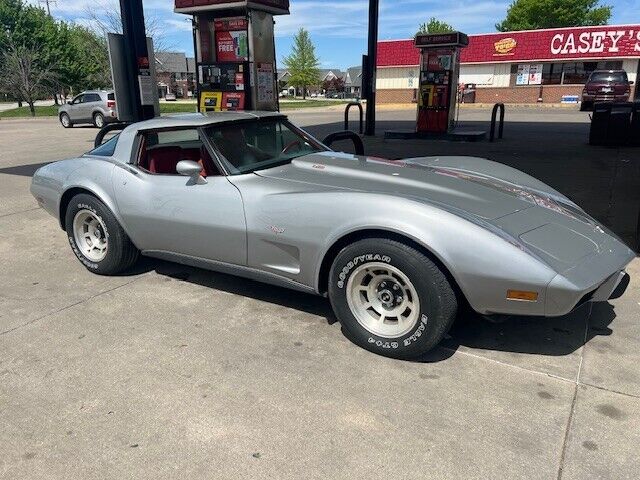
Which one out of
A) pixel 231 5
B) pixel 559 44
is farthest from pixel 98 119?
pixel 559 44

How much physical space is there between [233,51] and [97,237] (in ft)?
18.4

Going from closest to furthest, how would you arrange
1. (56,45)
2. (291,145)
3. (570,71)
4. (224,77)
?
1. (291,145)
2. (224,77)
3. (570,71)
4. (56,45)

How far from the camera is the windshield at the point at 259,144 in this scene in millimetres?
3645

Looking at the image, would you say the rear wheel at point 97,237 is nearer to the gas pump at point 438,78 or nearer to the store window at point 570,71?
the gas pump at point 438,78

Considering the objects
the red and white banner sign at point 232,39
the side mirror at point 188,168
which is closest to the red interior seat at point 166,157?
the side mirror at point 188,168

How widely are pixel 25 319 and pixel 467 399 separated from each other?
2964 millimetres

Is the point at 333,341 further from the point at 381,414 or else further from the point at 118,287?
the point at 118,287

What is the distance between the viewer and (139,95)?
327 inches

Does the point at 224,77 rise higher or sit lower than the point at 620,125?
higher

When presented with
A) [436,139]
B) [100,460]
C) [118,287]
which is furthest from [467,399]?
[436,139]

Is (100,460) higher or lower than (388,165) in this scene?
lower

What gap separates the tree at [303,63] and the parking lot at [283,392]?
272 feet

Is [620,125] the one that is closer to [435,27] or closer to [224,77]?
[224,77]

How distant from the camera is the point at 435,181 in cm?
335
